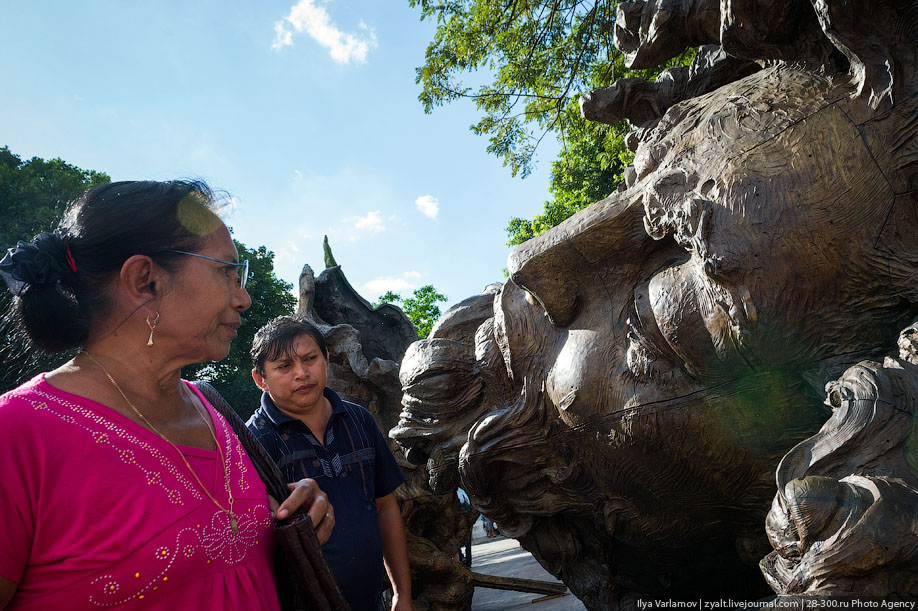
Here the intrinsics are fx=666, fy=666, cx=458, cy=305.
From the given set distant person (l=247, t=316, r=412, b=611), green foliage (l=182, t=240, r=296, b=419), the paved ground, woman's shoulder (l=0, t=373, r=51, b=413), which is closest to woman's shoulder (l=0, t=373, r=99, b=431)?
woman's shoulder (l=0, t=373, r=51, b=413)

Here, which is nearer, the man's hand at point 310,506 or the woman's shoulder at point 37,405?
the woman's shoulder at point 37,405

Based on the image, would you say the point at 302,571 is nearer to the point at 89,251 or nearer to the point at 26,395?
the point at 26,395

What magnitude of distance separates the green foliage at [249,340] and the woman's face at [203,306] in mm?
13046

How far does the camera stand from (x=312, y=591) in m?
1.57

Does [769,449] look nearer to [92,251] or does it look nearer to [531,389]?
[531,389]

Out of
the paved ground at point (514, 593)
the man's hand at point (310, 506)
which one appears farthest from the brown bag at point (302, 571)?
the paved ground at point (514, 593)

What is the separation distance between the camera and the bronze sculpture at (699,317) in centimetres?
184

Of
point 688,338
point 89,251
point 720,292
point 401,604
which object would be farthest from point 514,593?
point 89,251

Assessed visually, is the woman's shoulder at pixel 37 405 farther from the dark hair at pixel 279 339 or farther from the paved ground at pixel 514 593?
the paved ground at pixel 514 593

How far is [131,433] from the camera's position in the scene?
143 centimetres

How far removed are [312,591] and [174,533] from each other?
368 millimetres

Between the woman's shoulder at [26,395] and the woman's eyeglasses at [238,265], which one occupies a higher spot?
the woman's eyeglasses at [238,265]

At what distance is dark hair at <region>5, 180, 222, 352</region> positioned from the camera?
147cm

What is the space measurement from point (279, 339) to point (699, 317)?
5.30 feet
